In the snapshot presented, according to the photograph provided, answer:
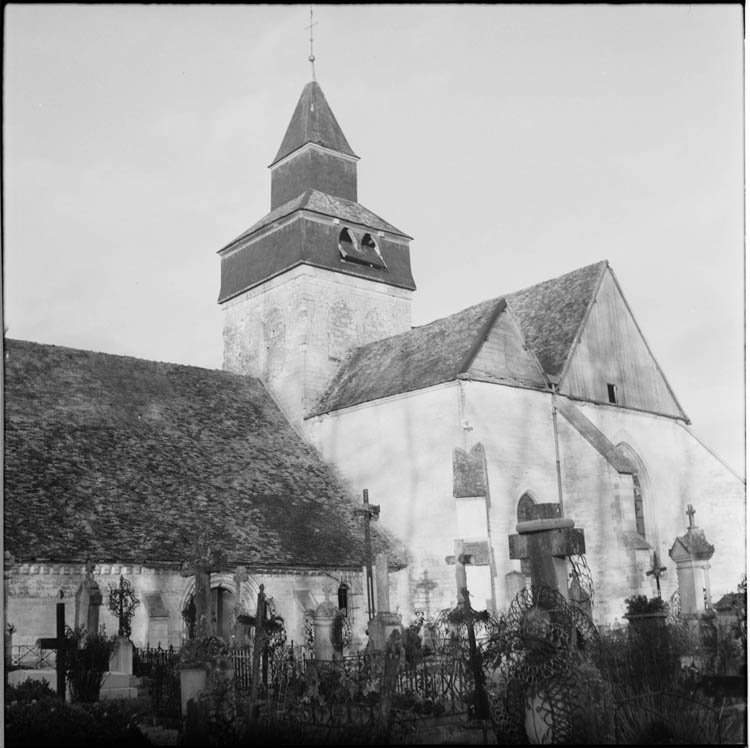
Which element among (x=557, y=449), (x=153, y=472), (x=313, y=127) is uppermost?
(x=313, y=127)

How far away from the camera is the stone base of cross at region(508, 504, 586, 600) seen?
11.8 metres

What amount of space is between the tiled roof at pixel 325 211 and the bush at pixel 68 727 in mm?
20954

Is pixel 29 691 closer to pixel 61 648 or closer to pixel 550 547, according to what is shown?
pixel 61 648

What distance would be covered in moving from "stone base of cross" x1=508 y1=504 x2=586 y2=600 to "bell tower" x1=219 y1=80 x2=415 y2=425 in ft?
56.0

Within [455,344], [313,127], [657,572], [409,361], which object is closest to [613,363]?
[455,344]

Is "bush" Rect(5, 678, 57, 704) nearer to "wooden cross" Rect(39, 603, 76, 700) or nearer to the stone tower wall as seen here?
"wooden cross" Rect(39, 603, 76, 700)

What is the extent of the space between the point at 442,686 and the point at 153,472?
38.5 feet

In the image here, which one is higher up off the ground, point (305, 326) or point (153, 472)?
point (305, 326)

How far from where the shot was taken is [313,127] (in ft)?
107

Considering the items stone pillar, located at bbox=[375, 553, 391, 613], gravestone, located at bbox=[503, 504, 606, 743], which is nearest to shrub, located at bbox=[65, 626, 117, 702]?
stone pillar, located at bbox=[375, 553, 391, 613]

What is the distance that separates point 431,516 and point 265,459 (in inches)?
196

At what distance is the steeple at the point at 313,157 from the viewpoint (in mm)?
32344

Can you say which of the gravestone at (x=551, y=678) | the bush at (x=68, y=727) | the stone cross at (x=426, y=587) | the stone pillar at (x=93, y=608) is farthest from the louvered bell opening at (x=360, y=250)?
the bush at (x=68, y=727)

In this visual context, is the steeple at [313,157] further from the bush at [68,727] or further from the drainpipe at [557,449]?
the bush at [68,727]
